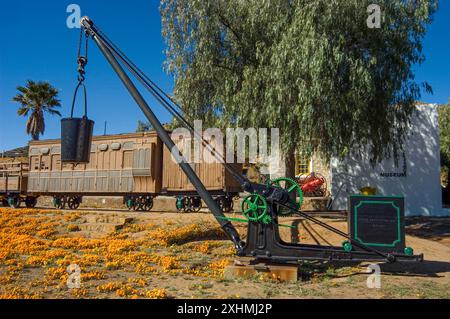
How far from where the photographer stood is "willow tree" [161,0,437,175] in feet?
40.3

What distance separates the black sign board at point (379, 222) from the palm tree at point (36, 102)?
3152 cm

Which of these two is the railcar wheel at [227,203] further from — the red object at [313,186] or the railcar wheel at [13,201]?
the railcar wheel at [13,201]

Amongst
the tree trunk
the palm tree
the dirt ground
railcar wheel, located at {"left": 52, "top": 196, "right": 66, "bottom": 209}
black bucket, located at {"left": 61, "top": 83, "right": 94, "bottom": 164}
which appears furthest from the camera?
the palm tree

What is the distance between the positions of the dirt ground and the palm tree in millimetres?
20981

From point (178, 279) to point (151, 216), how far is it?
21.8 feet

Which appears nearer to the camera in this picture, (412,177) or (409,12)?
(409,12)

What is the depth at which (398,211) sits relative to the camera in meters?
6.92

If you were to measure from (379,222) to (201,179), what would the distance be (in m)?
10.00

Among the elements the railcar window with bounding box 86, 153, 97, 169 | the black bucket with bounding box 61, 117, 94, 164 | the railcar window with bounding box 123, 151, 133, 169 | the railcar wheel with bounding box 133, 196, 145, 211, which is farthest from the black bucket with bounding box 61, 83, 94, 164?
the railcar window with bounding box 86, 153, 97, 169

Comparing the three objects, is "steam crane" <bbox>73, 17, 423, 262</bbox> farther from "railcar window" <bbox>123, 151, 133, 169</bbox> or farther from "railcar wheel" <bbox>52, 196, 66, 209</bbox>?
"railcar wheel" <bbox>52, 196, 66, 209</bbox>

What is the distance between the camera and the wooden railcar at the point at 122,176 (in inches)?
637

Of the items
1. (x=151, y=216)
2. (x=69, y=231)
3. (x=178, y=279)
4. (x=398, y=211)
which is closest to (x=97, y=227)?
(x=69, y=231)

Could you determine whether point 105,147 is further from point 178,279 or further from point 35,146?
point 178,279

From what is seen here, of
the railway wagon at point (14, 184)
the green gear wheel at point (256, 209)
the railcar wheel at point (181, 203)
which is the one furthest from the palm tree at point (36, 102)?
the green gear wheel at point (256, 209)
